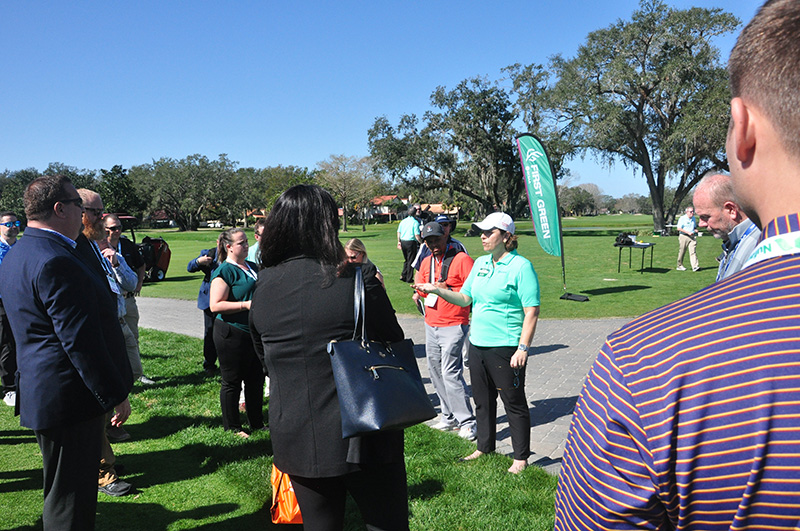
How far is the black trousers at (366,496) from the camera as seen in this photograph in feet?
7.79

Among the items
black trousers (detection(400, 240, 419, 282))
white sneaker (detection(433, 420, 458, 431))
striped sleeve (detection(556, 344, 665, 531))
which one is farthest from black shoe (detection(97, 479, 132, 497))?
black trousers (detection(400, 240, 419, 282))

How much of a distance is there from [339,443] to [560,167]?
155 ft

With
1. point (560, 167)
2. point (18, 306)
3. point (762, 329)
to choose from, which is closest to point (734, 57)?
point (762, 329)

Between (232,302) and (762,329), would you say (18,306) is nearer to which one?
(232,302)

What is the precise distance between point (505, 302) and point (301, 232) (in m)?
2.55

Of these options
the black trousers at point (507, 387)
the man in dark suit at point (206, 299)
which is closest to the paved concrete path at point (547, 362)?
the black trousers at point (507, 387)

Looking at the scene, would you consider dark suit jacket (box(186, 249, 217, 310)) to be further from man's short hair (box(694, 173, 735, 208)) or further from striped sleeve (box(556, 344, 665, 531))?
striped sleeve (box(556, 344, 665, 531))

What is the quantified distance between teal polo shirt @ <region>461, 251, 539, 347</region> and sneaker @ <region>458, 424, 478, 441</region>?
116 cm

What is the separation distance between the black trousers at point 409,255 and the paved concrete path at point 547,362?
3.08 ft

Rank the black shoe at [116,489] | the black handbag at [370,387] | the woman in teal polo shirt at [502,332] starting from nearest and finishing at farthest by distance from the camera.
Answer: the black handbag at [370,387]
the black shoe at [116,489]
the woman in teal polo shirt at [502,332]

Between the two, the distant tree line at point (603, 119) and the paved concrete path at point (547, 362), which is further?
the distant tree line at point (603, 119)

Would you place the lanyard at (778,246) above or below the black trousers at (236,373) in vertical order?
above

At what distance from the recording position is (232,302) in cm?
518

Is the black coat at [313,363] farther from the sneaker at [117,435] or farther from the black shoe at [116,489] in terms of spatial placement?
the sneaker at [117,435]
